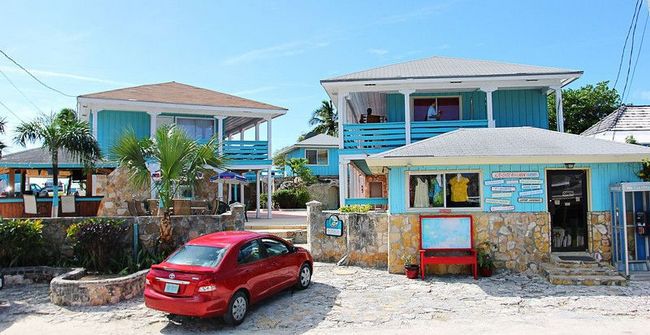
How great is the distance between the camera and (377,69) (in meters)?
18.7

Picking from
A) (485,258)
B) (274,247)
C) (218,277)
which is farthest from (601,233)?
(218,277)

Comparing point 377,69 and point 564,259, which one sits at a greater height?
point 377,69

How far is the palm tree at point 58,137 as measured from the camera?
14.3m

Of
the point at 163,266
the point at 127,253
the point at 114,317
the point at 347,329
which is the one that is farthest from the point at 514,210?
the point at 127,253

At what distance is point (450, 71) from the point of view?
688 inches

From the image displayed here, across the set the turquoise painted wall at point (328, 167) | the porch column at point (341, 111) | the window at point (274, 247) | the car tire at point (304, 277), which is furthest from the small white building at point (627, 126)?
the turquoise painted wall at point (328, 167)

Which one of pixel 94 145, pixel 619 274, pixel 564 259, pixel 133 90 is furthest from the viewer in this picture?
pixel 133 90

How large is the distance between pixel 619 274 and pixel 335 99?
12458 mm

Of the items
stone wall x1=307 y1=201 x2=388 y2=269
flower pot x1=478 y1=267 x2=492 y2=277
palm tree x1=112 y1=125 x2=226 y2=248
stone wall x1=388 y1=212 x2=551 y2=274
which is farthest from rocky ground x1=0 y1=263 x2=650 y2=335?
palm tree x1=112 y1=125 x2=226 y2=248

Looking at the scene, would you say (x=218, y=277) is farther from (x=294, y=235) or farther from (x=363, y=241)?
(x=294, y=235)

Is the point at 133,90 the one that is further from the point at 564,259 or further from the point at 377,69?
the point at 564,259

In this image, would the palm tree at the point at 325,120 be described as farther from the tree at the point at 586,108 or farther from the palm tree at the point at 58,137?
the palm tree at the point at 58,137

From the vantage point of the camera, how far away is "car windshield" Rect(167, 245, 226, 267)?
7.79 meters

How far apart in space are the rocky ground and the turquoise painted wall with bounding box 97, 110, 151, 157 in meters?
10.3
